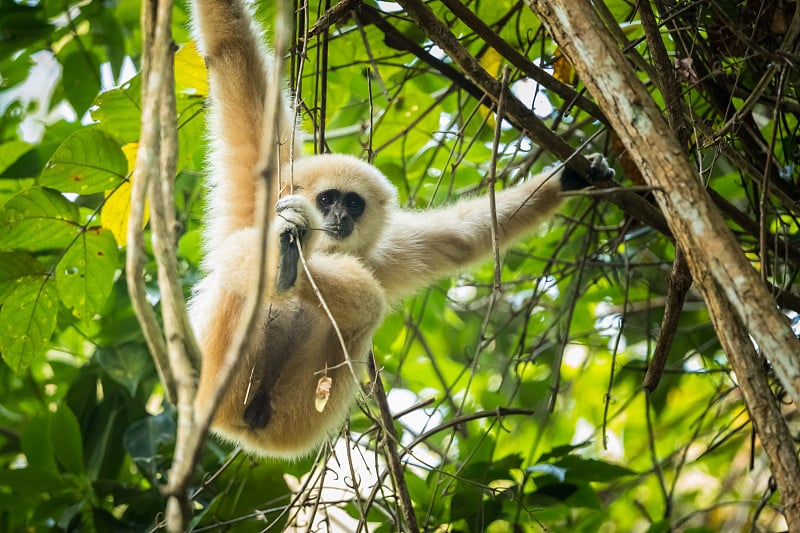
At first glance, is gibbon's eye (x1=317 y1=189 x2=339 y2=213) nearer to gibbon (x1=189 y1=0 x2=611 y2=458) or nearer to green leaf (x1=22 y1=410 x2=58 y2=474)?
gibbon (x1=189 y1=0 x2=611 y2=458)

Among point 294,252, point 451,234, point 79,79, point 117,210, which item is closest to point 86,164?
point 117,210

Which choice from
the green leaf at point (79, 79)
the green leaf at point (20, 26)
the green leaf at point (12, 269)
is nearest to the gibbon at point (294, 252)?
the green leaf at point (12, 269)

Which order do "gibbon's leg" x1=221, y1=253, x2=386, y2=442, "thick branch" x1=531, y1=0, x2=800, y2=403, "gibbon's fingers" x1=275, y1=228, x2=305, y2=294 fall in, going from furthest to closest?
"gibbon's leg" x1=221, y1=253, x2=386, y2=442, "gibbon's fingers" x1=275, y1=228, x2=305, y2=294, "thick branch" x1=531, y1=0, x2=800, y2=403

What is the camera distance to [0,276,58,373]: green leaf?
11.0ft

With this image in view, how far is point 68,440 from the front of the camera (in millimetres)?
4152

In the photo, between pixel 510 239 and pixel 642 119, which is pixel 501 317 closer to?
pixel 510 239

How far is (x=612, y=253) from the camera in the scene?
14.0 ft

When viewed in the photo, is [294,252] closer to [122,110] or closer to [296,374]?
[296,374]

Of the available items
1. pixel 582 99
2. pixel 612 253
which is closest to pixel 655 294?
pixel 612 253

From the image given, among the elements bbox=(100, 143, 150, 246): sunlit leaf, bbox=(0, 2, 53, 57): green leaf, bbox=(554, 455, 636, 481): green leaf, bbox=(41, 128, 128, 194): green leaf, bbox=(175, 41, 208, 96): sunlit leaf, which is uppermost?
bbox=(0, 2, 53, 57): green leaf

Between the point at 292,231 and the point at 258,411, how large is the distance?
1085 mm

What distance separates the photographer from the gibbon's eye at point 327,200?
3907mm

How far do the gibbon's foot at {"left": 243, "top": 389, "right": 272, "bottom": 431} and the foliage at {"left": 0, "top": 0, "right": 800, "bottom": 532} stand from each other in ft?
0.64

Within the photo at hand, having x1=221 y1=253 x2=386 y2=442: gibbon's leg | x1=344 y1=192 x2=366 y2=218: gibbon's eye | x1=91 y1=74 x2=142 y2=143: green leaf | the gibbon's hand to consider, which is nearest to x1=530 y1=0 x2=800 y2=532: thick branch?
the gibbon's hand
